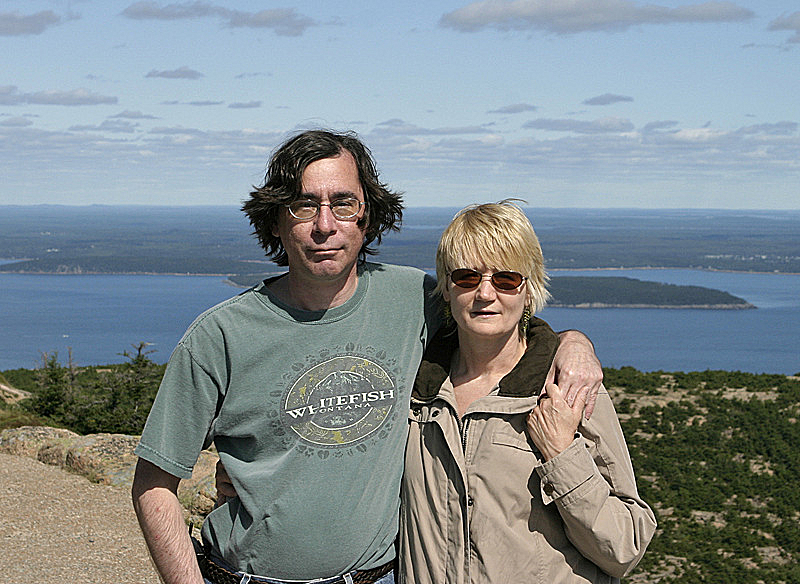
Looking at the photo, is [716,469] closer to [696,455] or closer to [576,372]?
[696,455]

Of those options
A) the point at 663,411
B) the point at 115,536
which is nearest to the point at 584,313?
the point at 663,411

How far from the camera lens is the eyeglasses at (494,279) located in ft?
8.77

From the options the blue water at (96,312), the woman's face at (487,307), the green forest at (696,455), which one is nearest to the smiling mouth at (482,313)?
the woman's face at (487,307)

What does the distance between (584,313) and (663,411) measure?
11692cm

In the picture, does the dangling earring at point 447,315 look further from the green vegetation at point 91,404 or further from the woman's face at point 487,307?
the green vegetation at point 91,404

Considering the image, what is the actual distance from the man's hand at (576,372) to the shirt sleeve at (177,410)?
1.09 metres

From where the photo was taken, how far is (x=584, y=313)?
130 meters

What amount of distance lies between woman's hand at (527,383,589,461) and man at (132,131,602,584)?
0.19 feet

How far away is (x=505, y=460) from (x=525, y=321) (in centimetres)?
51

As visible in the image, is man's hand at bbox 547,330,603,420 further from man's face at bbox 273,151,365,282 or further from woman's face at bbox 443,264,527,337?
man's face at bbox 273,151,365,282

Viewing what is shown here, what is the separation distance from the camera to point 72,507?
841 cm

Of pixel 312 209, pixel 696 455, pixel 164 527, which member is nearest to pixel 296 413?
pixel 164 527

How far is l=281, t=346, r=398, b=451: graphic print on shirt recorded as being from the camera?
2.66 meters

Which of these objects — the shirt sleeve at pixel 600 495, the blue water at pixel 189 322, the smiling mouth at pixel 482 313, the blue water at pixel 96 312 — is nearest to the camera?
the shirt sleeve at pixel 600 495
